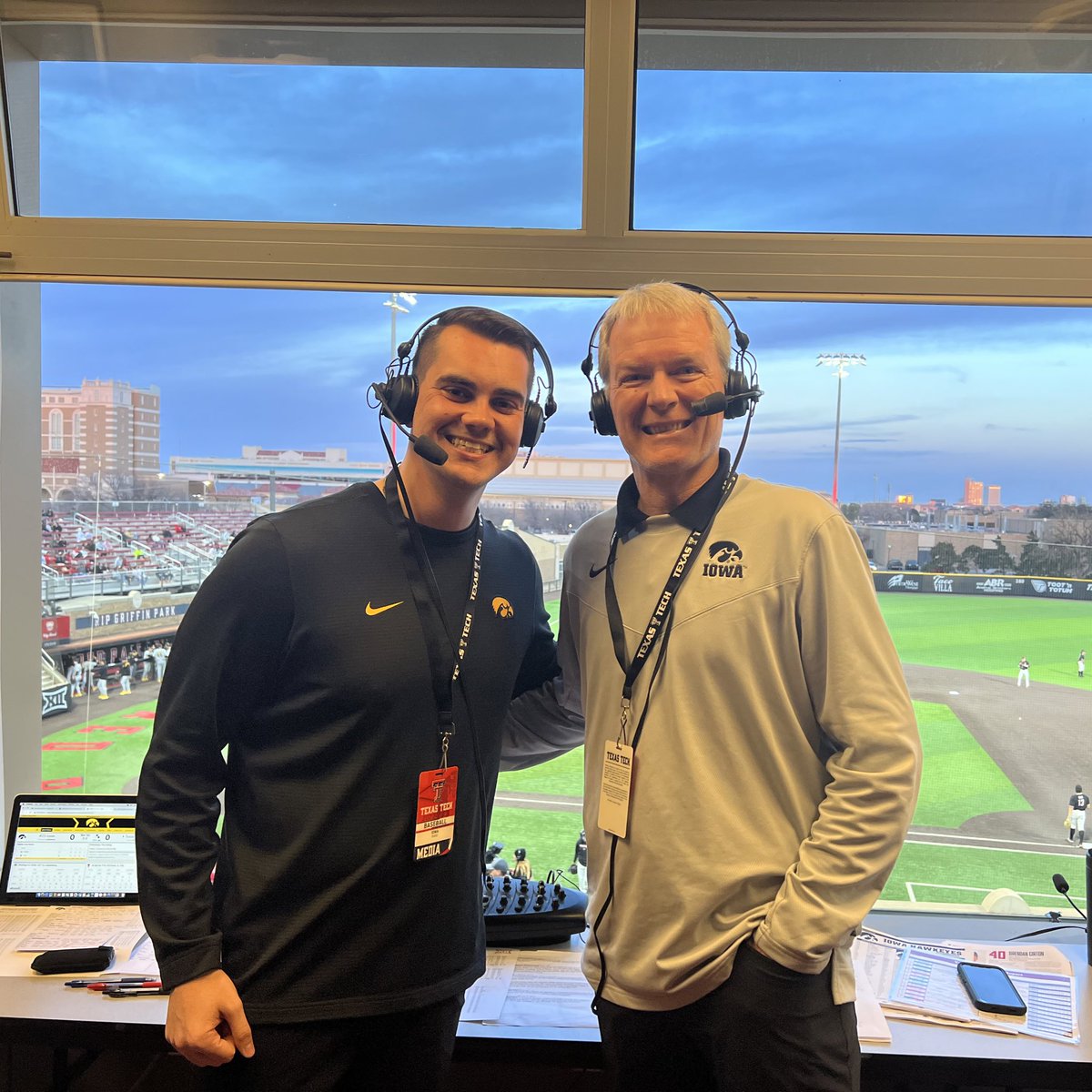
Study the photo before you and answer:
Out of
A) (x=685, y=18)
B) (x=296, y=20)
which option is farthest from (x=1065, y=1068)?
(x=296, y=20)

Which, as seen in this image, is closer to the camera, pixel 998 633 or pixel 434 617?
pixel 434 617

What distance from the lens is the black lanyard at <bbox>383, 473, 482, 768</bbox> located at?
1.34 meters

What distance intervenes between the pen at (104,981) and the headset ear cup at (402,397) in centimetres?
136

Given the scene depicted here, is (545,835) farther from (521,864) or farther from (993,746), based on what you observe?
(993,746)

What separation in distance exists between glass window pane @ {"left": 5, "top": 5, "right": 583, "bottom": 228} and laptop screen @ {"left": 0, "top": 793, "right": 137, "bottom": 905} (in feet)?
4.97

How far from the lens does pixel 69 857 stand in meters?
2.10

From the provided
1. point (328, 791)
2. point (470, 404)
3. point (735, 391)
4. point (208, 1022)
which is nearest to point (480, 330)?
point (470, 404)

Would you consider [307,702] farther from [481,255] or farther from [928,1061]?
[928,1061]

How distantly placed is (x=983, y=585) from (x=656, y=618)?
1.41 metres

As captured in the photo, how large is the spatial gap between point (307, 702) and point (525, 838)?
49.5 inches

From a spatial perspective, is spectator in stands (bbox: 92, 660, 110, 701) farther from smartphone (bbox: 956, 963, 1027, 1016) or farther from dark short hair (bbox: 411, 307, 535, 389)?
smartphone (bbox: 956, 963, 1027, 1016)

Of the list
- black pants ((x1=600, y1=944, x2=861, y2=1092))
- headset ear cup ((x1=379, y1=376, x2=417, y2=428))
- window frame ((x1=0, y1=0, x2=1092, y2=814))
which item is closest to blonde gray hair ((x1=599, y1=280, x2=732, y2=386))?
headset ear cup ((x1=379, y1=376, x2=417, y2=428))

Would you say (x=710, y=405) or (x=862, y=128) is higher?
(x=862, y=128)

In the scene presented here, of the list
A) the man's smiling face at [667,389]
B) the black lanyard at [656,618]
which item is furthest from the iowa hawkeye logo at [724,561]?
the man's smiling face at [667,389]
